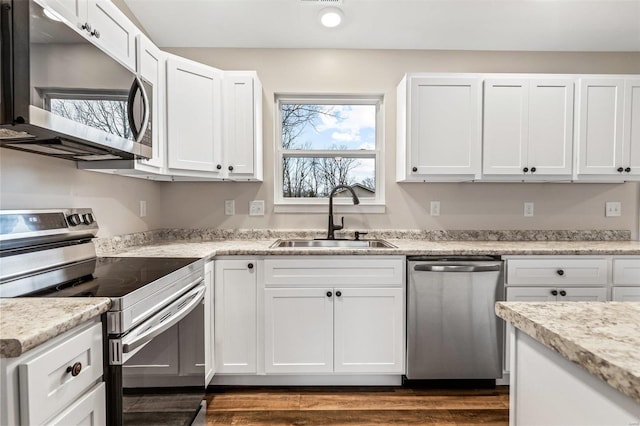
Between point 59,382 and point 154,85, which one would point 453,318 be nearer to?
point 59,382

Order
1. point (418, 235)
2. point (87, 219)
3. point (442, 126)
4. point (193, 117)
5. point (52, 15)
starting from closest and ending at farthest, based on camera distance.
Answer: point (52, 15) → point (87, 219) → point (193, 117) → point (442, 126) → point (418, 235)

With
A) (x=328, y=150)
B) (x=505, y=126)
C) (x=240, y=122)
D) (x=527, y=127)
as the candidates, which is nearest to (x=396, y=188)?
(x=328, y=150)

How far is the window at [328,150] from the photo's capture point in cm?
276

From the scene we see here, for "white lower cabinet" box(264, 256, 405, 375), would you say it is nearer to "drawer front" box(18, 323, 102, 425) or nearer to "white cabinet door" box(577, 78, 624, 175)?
"drawer front" box(18, 323, 102, 425)

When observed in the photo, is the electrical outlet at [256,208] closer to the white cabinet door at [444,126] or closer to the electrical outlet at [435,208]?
the white cabinet door at [444,126]

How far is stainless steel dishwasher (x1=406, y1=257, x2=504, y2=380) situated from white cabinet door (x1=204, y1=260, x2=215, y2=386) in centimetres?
122

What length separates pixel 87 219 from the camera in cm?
165

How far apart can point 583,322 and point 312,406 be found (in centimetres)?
167

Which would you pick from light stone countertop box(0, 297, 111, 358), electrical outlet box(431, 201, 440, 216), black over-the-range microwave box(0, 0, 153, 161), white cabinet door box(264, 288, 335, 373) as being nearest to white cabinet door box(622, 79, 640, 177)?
electrical outlet box(431, 201, 440, 216)

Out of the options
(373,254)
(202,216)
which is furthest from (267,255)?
(202,216)

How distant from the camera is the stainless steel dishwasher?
206cm

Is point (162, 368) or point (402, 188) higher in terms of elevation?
point (402, 188)

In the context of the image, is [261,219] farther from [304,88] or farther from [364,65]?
[364,65]

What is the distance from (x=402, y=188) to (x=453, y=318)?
109cm
